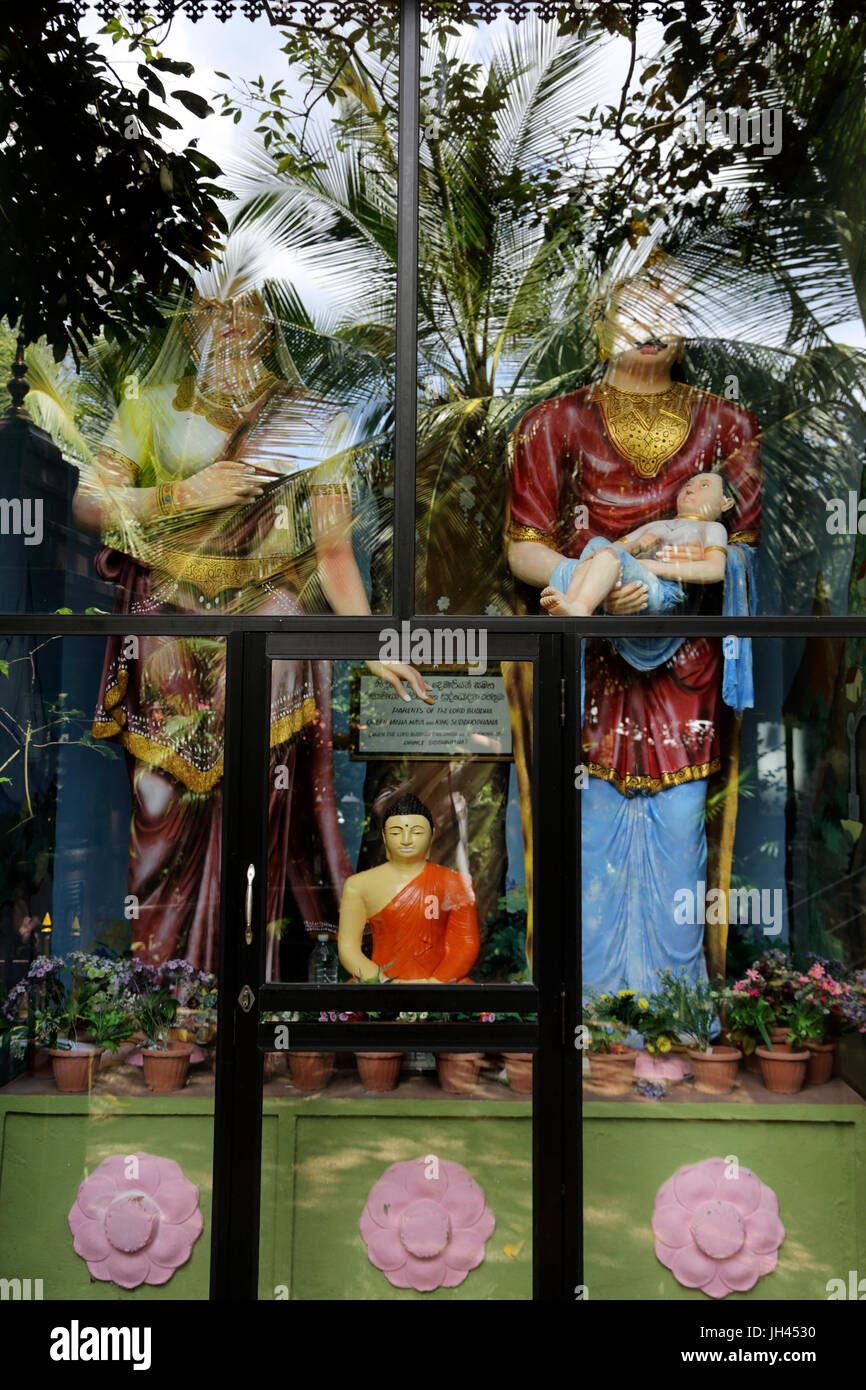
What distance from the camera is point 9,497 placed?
160 inches

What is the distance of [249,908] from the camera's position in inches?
150

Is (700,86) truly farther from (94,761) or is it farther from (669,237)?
(94,761)

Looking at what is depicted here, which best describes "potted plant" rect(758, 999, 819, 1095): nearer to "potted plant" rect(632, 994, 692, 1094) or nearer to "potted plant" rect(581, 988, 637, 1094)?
"potted plant" rect(632, 994, 692, 1094)

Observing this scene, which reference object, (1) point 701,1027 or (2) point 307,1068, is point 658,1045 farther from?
(2) point 307,1068

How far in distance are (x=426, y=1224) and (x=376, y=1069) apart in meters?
0.58

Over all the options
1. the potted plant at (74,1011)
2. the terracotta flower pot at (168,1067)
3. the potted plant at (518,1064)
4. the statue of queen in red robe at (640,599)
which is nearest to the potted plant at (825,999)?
the statue of queen in red robe at (640,599)

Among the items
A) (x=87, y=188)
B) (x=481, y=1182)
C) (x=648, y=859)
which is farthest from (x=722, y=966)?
(x=87, y=188)

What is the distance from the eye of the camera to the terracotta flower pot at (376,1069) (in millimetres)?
3793

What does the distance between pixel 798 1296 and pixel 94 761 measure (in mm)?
3316

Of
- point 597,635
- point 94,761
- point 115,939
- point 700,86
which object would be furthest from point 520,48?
point 115,939

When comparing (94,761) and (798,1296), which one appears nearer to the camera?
(798,1296)

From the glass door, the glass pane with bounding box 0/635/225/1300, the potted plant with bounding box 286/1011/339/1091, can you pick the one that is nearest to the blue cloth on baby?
the glass door

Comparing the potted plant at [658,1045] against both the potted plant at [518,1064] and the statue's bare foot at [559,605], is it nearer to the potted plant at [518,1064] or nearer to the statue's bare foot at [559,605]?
the potted plant at [518,1064]

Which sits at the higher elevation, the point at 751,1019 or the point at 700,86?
the point at 700,86
